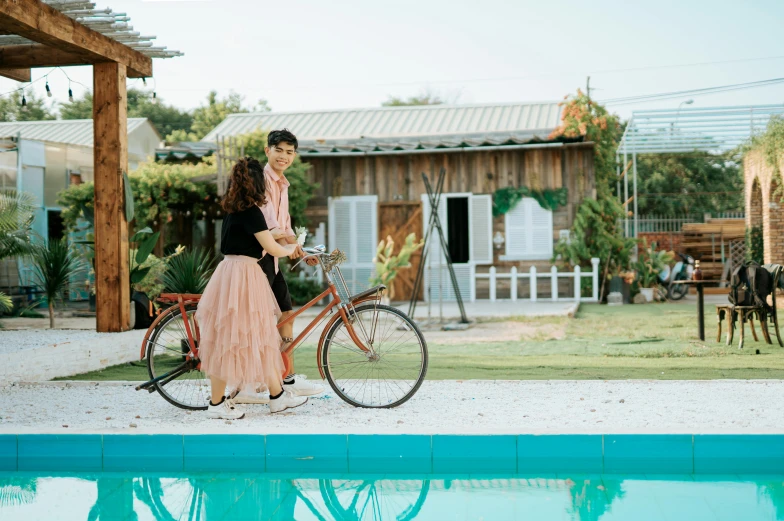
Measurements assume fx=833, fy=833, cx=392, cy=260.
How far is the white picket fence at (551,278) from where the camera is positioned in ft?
52.3

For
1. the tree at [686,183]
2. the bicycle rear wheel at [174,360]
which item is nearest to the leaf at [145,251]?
the bicycle rear wheel at [174,360]

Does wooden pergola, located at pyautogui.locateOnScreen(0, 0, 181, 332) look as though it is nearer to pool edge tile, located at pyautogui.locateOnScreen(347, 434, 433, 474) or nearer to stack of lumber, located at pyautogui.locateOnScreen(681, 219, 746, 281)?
pool edge tile, located at pyautogui.locateOnScreen(347, 434, 433, 474)

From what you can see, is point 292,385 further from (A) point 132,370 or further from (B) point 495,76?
(B) point 495,76

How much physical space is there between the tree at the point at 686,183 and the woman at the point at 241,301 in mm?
27665

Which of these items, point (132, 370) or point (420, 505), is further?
point (132, 370)

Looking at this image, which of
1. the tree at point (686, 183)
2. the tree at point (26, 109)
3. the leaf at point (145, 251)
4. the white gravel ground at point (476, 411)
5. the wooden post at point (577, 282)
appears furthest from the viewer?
the tree at point (26, 109)

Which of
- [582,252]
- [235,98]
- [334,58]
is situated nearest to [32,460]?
[582,252]

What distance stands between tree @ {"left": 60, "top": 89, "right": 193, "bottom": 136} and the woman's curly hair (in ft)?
120

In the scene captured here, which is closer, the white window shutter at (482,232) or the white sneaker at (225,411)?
the white sneaker at (225,411)

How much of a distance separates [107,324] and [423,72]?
28296 mm

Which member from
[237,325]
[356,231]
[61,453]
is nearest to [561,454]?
[237,325]

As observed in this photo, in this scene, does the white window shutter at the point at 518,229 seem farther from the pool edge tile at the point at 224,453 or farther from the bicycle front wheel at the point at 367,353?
the pool edge tile at the point at 224,453

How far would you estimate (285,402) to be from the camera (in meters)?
5.11

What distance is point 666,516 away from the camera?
11.3 feet
